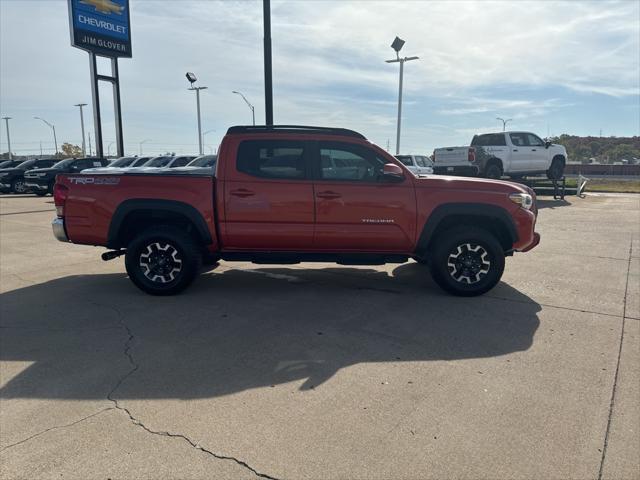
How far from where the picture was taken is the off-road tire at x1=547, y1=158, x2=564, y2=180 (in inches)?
760

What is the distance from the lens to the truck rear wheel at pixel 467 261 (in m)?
5.62

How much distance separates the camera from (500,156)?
1814 cm

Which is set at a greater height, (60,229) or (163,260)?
(60,229)

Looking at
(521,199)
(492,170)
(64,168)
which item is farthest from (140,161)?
(521,199)

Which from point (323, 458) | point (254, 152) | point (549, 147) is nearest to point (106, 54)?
point (549, 147)

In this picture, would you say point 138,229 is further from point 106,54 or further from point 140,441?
point 106,54

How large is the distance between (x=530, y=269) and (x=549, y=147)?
45.4 feet

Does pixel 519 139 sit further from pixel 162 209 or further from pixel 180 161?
pixel 162 209

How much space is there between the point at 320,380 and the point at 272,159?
9.72ft

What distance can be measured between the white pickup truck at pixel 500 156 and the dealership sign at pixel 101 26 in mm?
18878

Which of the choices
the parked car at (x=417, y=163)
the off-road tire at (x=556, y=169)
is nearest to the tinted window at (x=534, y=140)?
the off-road tire at (x=556, y=169)

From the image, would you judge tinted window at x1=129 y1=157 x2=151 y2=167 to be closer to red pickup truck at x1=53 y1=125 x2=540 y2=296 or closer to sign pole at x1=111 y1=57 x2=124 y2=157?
sign pole at x1=111 y1=57 x2=124 y2=157

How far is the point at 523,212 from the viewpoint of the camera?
5691mm

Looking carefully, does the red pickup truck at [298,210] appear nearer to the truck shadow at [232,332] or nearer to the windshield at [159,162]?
the truck shadow at [232,332]
